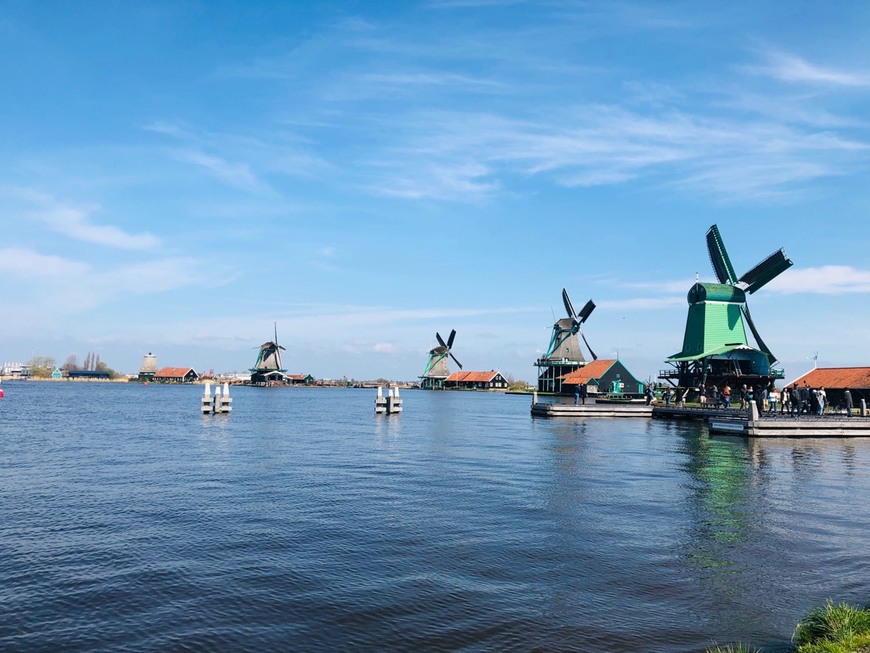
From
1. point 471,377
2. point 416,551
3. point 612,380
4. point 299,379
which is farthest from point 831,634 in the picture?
point 299,379

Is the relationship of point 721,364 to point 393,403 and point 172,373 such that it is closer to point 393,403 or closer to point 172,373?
point 393,403

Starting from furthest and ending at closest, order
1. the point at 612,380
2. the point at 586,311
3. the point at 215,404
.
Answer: the point at 586,311
the point at 612,380
the point at 215,404

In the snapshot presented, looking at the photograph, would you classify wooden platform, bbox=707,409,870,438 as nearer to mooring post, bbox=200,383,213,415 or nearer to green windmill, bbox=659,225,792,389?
green windmill, bbox=659,225,792,389

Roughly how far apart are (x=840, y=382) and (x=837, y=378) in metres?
0.83

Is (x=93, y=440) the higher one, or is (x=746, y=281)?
(x=746, y=281)

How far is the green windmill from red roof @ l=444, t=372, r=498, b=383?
3351 inches

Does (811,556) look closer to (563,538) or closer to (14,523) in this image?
(563,538)

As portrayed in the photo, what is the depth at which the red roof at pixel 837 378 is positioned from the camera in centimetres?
5419

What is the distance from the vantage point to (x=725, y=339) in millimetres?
65062

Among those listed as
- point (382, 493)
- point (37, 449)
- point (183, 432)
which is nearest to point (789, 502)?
point (382, 493)

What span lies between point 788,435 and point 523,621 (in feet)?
113

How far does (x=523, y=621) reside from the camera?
9922 millimetres

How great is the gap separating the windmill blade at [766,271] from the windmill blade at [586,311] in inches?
1333

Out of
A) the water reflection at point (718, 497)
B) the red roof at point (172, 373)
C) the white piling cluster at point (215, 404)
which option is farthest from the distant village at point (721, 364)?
the red roof at point (172, 373)
